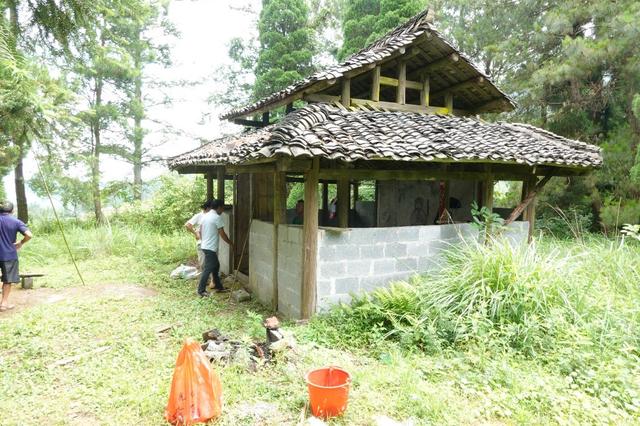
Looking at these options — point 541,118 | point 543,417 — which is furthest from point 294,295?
point 541,118

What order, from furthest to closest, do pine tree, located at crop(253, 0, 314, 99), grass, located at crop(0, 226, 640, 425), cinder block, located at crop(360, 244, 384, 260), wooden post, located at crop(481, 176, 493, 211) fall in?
pine tree, located at crop(253, 0, 314, 99) < wooden post, located at crop(481, 176, 493, 211) < cinder block, located at crop(360, 244, 384, 260) < grass, located at crop(0, 226, 640, 425)

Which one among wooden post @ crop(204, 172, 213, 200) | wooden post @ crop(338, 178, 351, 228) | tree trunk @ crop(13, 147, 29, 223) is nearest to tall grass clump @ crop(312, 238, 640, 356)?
wooden post @ crop(338, 178, 351, 228)

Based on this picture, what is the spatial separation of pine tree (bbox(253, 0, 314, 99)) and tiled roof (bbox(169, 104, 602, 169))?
1021 cm

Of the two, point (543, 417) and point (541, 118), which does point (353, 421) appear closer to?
point (543, 417)

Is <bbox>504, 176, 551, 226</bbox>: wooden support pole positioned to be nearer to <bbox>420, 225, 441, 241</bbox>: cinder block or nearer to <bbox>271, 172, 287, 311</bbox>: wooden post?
<bbox>420, 225, 441, 241</bbox>: cinder block

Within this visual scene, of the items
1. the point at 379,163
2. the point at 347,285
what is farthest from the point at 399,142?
the point at 347,285

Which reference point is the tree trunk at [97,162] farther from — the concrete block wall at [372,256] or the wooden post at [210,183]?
the concrete block wall at [372,256]

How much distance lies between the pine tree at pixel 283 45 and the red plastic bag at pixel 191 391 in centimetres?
1562

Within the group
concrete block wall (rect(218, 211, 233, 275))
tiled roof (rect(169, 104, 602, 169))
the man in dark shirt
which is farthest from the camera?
concrete block wall (rect(218, 211, 233, 275))

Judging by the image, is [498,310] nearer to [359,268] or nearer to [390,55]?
[359,268]

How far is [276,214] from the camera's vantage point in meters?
7.16

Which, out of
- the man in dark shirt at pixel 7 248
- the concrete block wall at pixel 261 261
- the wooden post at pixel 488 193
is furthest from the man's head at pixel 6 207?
the wooden post at pixel 488 193

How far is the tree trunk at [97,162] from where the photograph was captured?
639 inches

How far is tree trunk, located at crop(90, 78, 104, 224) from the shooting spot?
16.2 m
